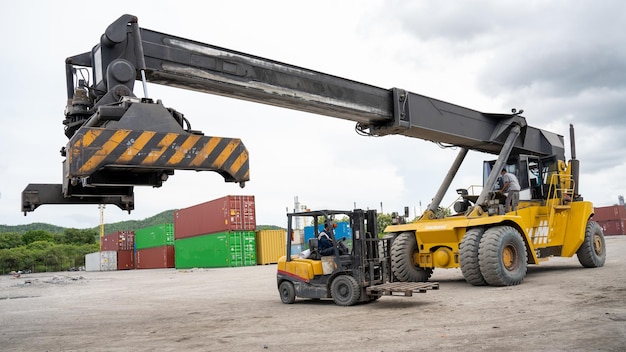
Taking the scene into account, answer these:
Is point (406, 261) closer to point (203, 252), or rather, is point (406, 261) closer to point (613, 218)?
point (203, 252)

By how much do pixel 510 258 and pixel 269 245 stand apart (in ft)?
82.8

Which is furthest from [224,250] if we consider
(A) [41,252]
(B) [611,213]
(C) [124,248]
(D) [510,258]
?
(B) [611,213]

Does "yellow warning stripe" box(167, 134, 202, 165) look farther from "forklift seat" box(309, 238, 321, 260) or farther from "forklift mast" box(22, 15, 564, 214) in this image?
"forklift seat" box(309, 238, 321, 260)

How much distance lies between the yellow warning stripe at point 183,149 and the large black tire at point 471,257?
6289mm

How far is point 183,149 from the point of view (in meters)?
5.75

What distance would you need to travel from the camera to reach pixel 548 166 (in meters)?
12.8

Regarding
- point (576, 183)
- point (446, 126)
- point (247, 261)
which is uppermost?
point (446, 126)

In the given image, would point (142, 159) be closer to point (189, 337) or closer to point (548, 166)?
point (189, 337)

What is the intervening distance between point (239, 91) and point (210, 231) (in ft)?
95.0

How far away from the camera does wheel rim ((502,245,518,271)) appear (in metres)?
10.4

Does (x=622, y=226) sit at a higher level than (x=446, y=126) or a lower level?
lower

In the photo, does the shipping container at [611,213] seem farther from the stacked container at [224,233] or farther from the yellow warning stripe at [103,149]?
the yellow warning stripe at [103,149]

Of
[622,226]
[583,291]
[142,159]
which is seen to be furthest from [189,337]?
[622,226]

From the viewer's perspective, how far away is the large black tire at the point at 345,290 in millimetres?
9086
